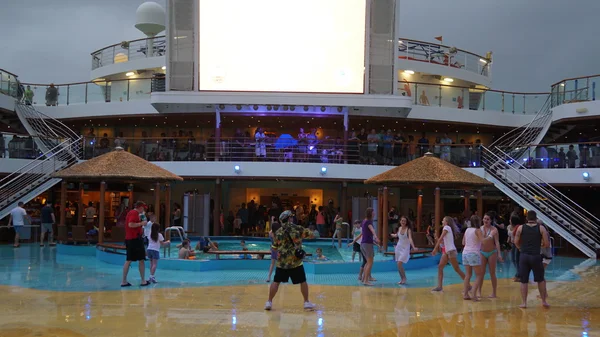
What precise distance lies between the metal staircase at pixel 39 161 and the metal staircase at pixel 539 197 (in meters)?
16.1

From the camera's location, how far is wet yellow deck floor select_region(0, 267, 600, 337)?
9484mm

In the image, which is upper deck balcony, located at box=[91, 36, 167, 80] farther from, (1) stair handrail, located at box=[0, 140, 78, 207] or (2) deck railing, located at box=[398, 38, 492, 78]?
(2) deck railing, located at box=[398, 38, 492, 78]

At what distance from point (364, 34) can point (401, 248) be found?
1551cm

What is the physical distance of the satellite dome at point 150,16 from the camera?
35688 mm

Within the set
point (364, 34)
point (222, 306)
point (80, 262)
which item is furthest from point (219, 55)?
point (222, 306)

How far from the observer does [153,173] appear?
20984 millimetres

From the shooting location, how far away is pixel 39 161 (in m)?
25.8

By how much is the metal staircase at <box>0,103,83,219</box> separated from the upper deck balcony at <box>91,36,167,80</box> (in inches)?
191

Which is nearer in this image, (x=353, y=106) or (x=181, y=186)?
(x=353, y=106)

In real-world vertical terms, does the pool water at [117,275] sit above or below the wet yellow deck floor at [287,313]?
below

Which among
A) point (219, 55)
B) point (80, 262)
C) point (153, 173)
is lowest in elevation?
point (80, 262)

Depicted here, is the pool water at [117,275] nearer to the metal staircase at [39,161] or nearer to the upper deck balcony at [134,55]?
the metal staircase at [39,161]

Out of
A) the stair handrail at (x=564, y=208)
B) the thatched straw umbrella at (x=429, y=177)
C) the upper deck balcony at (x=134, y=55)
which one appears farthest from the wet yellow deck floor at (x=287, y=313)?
the upper deck balcony at (x=134, y=55)

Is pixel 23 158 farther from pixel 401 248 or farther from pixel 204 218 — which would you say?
pixel 401 248
